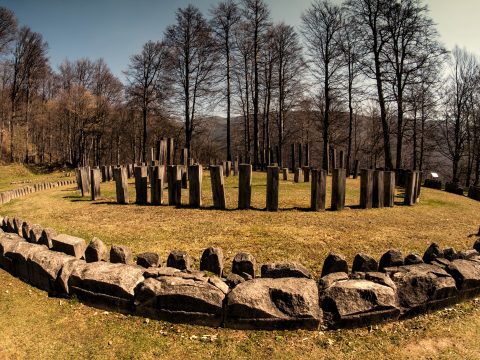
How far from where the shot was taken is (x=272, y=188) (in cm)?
980

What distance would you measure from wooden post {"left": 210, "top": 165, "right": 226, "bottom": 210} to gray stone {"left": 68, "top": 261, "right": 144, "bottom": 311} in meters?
5.78

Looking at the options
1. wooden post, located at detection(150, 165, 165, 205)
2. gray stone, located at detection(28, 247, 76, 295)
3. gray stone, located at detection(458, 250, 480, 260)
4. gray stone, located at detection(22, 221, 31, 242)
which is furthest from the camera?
wooden post, located at detection(150, 165, 165, 205)

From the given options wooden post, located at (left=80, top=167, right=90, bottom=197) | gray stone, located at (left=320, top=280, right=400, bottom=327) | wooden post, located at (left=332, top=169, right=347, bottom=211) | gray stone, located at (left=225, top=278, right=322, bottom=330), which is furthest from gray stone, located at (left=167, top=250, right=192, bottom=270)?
wooden post, located at (left=80, top=167, right=90, bottom=197)

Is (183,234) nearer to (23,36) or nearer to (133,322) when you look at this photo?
(133,322)

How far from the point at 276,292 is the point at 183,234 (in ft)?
13.3

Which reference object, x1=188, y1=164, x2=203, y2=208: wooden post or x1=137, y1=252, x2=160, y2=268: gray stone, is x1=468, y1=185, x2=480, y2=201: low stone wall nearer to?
x1=188, y1=164, x2=203, y2=208: wooden post

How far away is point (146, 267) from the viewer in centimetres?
466

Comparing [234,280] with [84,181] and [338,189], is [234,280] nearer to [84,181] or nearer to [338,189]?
[338,189]

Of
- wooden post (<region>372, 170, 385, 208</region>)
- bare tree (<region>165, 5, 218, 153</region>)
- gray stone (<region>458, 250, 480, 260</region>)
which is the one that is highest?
bare tree (<region>165, 5, 218, 153</region>)

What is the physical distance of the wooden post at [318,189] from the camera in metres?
9.81

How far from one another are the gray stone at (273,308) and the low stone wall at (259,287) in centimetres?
1

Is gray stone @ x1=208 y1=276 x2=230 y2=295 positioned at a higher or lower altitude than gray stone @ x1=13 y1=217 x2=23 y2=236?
lower

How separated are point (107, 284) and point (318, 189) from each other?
22.9ft

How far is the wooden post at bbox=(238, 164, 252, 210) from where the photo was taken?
32.4ft
